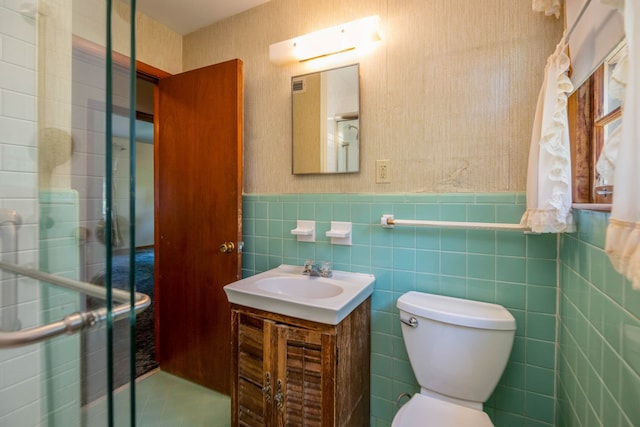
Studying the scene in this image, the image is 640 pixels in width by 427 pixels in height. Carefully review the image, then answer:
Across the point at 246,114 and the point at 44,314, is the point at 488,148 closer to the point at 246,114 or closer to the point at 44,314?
the point at 246,114

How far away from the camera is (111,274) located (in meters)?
0.58

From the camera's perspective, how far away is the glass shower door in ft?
2.54

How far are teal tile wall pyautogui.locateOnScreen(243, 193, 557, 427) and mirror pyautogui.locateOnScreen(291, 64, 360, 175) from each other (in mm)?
195

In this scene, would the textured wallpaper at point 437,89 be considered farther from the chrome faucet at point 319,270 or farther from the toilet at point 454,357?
the toilet at point 454,357

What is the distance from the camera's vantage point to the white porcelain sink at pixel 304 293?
3.64ft

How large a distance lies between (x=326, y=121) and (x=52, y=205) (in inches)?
49.9

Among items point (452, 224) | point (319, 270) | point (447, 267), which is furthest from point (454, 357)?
point (319, 270)

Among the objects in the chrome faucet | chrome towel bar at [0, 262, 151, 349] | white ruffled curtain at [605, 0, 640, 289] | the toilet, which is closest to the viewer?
white ruffled curtain at [605, 0, 640, 289]

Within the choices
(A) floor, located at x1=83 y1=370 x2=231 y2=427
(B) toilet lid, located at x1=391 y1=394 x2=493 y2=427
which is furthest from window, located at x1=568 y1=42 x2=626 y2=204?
(A) floor, located at x1=83 y1=370 x2=231 y2=427

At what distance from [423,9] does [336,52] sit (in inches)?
18.3

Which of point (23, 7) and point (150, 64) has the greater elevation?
point (150, 64)

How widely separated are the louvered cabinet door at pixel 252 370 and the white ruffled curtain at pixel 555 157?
1.11 meters

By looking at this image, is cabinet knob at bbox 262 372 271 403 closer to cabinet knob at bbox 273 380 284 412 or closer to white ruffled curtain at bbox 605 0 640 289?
cabinet knob at bbox 273 380 284 412

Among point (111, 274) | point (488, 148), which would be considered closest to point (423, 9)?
point (488, 148)
